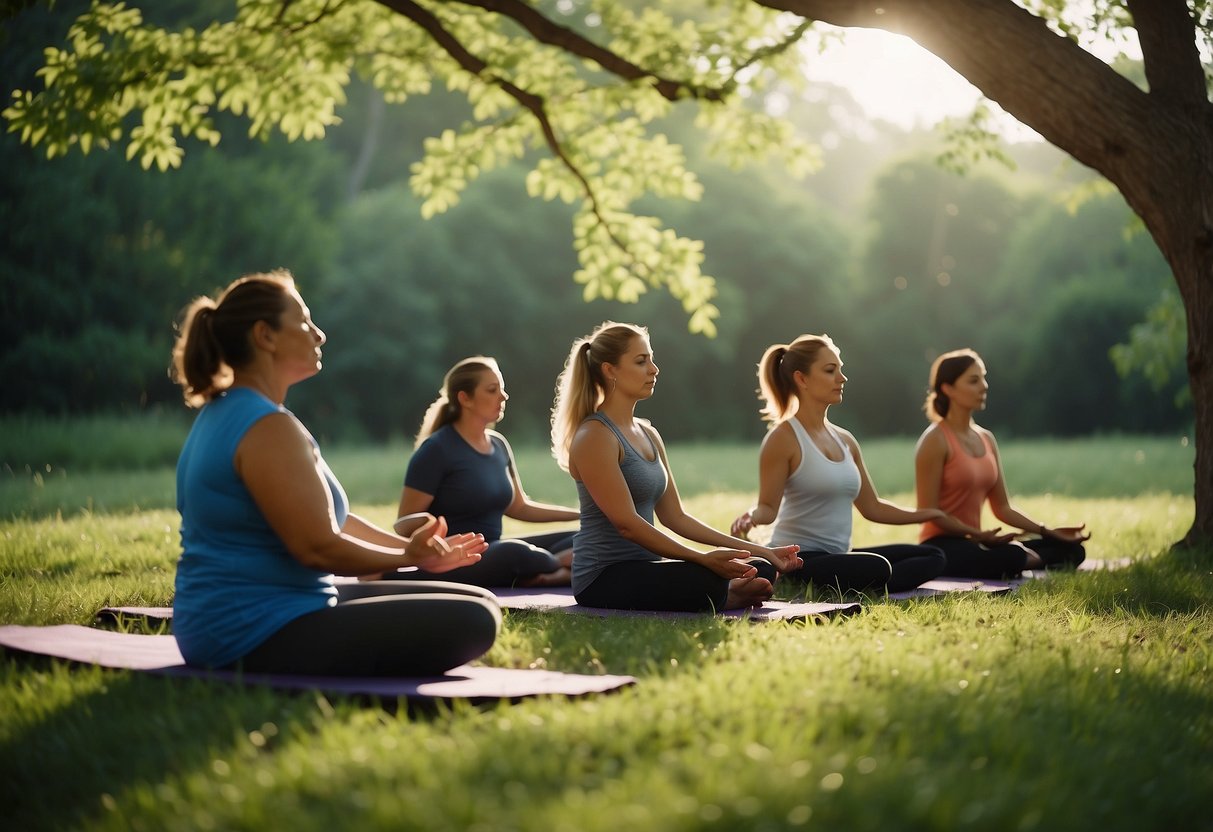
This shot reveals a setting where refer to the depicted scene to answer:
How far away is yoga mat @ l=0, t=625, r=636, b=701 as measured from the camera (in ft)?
12.4

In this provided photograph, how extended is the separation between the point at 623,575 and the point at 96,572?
3360mm

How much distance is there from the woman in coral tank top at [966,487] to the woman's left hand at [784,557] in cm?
209

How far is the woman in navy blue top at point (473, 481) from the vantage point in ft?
22.7

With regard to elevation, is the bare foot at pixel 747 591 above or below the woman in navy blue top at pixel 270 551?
below

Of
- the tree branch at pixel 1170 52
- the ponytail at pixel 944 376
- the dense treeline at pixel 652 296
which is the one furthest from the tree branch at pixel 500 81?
the dense treeline at pixel 652 296

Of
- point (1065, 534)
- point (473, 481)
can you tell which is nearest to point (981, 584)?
point (1065, 534)

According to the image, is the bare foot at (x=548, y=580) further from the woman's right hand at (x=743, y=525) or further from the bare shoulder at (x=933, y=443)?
the bare shoulder at (x=933, y=443)

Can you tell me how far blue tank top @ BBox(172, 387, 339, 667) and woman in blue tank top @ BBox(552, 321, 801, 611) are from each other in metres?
1.82

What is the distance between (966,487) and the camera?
25.6 feet

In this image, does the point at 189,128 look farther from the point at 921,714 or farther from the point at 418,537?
the point at 921,714

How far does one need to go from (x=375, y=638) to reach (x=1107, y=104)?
203 inches

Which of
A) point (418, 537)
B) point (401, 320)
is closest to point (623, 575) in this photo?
point (418, 537)

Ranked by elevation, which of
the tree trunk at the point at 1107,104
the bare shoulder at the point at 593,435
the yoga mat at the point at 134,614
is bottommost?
the yoga mat at the point at 134,614

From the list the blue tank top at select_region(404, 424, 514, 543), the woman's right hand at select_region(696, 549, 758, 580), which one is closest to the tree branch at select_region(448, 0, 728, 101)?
the blue tank top at select_region(404, 424, 514, 543)
